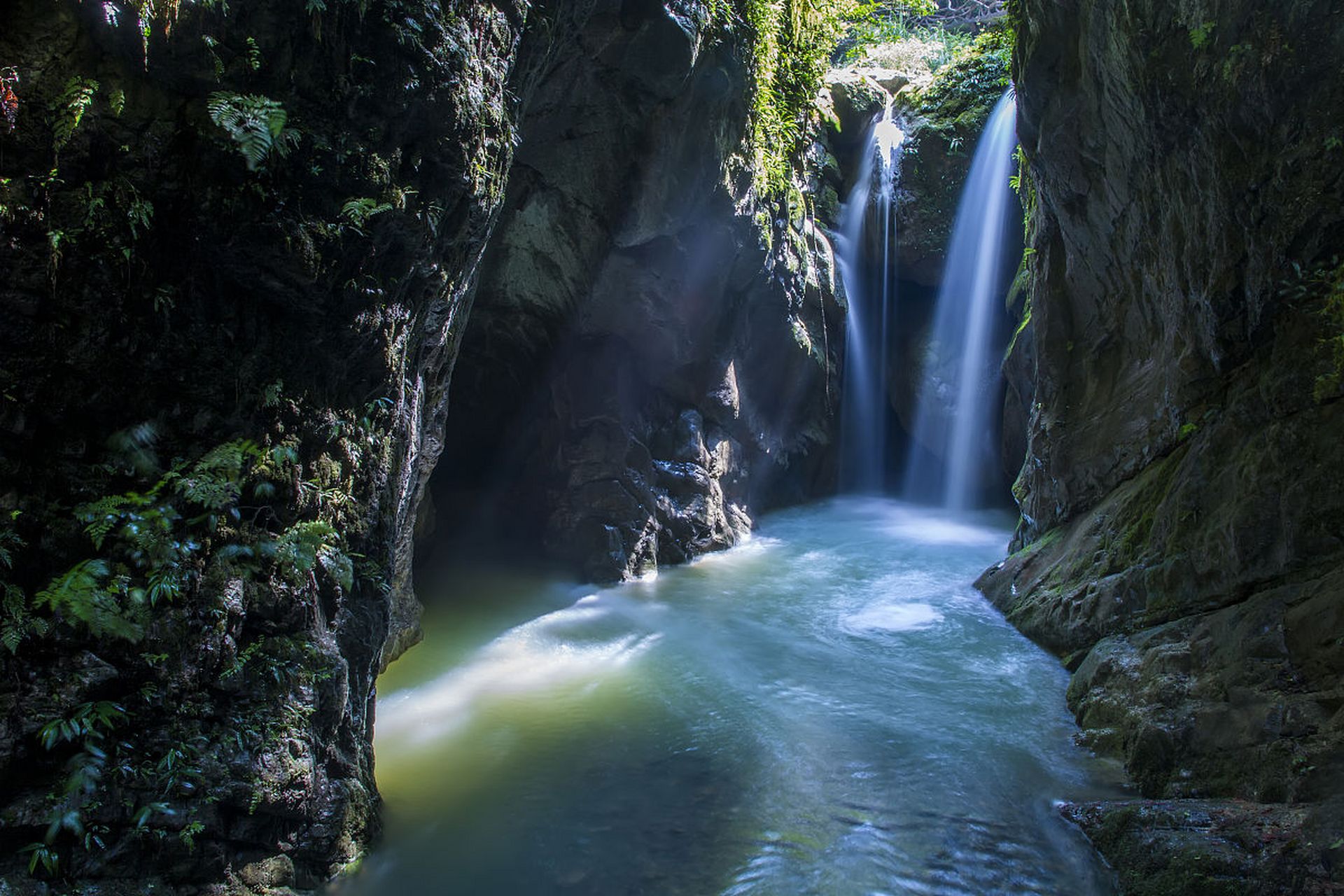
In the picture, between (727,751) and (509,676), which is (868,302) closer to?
(509,676)

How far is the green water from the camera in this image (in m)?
4.05

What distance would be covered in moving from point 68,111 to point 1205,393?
743 cm

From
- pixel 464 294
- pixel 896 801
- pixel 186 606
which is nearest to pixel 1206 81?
pixel 896 801

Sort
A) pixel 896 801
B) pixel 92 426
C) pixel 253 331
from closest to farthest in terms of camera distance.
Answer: pixel 92 426 → pixel 253 331 → pixel 896 801

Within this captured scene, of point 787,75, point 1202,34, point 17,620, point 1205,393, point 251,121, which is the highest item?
point 787,75

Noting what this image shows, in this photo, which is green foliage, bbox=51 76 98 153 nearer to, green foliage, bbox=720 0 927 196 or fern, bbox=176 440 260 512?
fern, bbox=176 440 260 512

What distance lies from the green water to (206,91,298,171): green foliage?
3.73m

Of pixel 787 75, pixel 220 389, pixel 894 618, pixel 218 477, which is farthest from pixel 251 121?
pixel 787 75

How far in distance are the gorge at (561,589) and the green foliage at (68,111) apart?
38 millimetres

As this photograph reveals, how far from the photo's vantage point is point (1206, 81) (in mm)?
5016

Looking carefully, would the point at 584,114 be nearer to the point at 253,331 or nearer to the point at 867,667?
the point at 253,331

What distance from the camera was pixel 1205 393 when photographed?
5.85 meters

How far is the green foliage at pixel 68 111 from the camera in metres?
3.12

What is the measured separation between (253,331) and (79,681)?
6.02 feet
